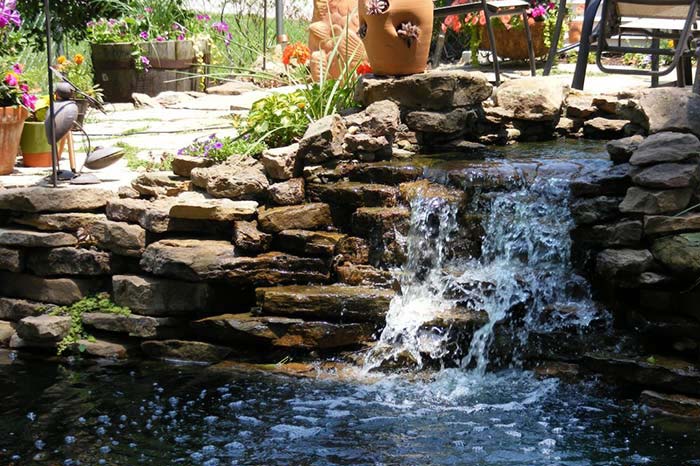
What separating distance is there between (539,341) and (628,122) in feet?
6.90

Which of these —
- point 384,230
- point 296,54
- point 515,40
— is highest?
point 515,40

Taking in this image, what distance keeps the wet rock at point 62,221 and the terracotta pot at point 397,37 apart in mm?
2045

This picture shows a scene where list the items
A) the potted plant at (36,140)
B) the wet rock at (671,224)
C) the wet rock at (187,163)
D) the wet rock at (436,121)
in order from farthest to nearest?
the potted plant at (36,140)
the wet rock at (436,121)
the wet rock at (187,163)
the wet rock at (671,224)

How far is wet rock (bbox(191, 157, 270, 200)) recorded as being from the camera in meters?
5.48

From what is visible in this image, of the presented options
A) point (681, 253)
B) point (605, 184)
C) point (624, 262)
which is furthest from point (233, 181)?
point (681, 253)

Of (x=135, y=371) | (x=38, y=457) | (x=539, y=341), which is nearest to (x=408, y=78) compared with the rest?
(x=539, y=341)

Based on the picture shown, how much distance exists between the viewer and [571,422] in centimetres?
419

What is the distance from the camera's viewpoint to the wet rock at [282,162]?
5523mm

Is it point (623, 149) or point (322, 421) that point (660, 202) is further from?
point (322, 421)

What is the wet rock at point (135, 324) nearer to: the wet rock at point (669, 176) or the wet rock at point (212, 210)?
the wet rock at point (212, 210)

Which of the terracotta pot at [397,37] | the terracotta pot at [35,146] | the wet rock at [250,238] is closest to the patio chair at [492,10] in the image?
the terracotta pot at [397,37]

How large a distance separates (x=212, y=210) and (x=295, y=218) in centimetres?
44

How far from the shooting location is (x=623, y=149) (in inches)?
212

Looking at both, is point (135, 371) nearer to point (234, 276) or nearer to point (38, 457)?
point (234, 276)
